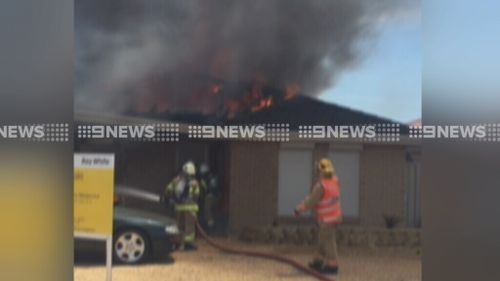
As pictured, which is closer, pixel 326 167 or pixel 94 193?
pixel 326 167

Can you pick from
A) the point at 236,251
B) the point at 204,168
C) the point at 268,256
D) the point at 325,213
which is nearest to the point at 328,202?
the point at 325,213

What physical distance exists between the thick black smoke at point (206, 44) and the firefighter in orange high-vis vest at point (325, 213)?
44cm

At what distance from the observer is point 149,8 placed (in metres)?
2.86

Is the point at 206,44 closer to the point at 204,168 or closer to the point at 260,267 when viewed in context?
the point at 204,168

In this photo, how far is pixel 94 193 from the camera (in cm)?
295

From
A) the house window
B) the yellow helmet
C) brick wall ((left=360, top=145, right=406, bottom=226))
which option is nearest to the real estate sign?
the house window

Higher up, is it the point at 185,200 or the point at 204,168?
the point at 204,168

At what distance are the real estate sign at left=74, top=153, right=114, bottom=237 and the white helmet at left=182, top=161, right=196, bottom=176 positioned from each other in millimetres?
366

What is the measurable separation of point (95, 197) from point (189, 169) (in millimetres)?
500

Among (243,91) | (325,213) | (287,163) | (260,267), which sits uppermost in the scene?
(243,91)

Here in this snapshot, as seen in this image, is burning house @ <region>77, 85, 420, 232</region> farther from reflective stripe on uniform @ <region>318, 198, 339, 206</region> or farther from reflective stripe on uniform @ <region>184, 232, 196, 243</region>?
reflective stripe on uniform @ <region>184, 232, 196, 243</region>

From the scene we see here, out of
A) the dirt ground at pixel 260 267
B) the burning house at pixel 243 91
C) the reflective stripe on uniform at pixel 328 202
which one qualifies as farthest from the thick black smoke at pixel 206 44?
the dirt ground at pixel 260 267

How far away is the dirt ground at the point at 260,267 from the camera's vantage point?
2.81 m

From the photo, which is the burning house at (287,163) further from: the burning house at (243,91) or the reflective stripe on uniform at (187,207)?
the reflective stripe on uniform at (187,207)
